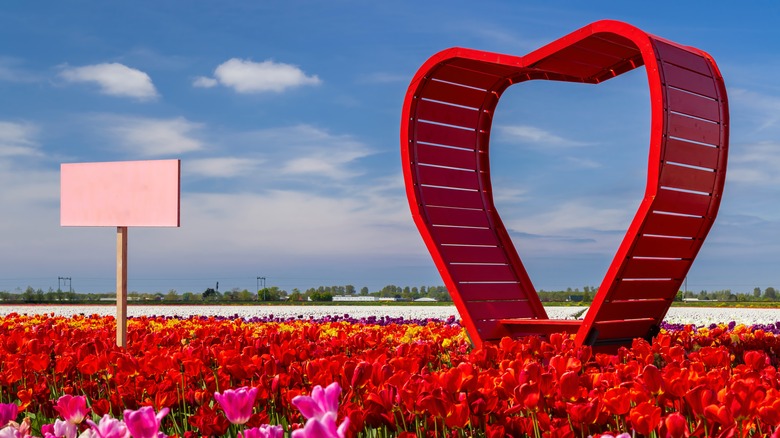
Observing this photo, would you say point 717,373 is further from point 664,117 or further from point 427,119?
point 427,119

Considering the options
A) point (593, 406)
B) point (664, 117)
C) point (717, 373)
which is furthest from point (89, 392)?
point (664, 117)

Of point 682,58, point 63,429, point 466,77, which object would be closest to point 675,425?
point 63,429

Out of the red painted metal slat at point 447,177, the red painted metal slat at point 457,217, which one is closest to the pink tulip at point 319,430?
the red painted metal slat at point 457,217

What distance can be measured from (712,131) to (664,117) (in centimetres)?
74

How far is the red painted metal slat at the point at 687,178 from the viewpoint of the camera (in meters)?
4.97

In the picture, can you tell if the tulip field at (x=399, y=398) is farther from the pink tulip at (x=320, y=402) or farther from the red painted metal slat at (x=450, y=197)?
the red painted metal slat at (x=450, y=197)

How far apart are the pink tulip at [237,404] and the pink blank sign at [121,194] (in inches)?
133

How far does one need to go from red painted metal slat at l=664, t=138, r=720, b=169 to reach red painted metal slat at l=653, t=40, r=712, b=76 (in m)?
0.57

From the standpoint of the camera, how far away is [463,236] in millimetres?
6590

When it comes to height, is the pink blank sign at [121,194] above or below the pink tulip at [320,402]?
above

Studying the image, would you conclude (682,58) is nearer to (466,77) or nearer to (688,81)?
(688,81)

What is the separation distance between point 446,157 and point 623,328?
2.14 metres

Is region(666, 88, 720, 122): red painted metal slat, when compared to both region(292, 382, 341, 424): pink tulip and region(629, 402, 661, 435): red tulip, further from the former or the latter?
region(292, 382, 341, 424): pink tulip

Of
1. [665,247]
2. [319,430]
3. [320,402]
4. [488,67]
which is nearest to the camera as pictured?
[319,430]
